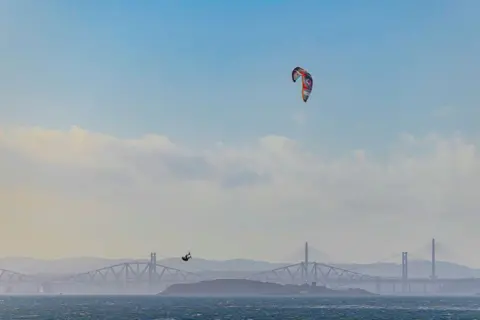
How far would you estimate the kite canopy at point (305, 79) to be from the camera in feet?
204

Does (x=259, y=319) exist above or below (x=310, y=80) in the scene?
below

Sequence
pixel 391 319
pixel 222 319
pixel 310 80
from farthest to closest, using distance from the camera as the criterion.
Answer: pixel 391 319, pixel 222 319, pixel 310 80

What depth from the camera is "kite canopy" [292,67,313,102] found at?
204ft

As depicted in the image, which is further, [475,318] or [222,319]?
[475,318]

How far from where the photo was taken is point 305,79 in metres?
64.1

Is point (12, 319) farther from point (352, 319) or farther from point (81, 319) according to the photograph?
point (352, 319)

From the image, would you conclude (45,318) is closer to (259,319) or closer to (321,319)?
(259,319)

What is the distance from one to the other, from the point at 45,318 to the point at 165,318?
1728 centimetres

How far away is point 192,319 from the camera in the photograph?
11125 cm

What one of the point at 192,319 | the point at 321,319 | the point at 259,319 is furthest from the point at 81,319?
the point at 321,319

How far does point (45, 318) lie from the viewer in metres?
119

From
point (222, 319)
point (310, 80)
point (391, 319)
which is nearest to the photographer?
point (310, 80)

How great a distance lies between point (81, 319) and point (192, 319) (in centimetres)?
1474

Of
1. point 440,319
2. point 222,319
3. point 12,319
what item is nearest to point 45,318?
point 12,319
